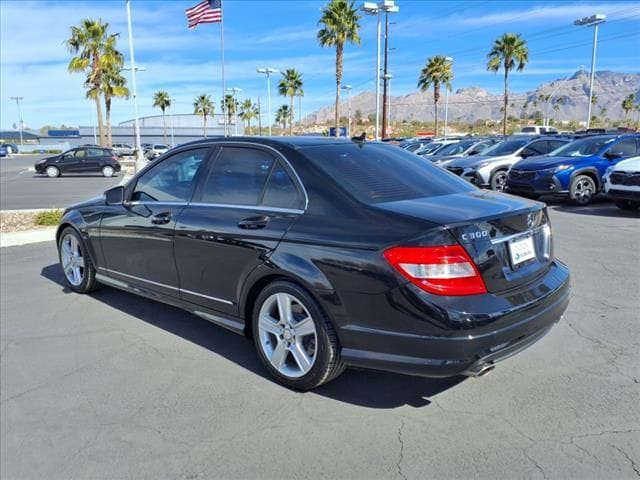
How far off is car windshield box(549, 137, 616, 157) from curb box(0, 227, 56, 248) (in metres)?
11.3

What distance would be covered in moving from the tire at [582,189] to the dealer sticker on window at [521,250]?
9437mm

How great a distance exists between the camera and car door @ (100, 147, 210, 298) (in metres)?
4.25

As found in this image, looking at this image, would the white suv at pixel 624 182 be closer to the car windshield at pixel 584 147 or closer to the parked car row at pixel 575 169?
the parked car row at pixel 575 169

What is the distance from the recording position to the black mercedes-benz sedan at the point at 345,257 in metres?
2.80

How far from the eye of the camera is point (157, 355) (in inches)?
159

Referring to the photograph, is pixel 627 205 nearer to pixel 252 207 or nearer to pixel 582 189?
pixel 582 189

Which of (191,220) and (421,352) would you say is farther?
(191,220)

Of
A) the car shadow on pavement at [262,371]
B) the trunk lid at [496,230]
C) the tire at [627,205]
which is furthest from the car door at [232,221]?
the tire at [627,205]

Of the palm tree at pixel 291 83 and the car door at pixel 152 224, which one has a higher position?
the palm tree at pixel 291 83

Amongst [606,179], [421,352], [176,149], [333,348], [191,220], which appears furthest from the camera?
[606,179]

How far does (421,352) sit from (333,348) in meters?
0.58

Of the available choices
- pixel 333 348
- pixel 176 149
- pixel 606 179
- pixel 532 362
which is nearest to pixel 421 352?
pixel 333 348

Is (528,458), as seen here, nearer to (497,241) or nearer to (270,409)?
(497,241)

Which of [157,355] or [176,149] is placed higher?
[176,149]
